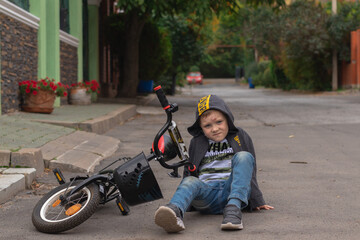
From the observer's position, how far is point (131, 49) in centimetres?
2019

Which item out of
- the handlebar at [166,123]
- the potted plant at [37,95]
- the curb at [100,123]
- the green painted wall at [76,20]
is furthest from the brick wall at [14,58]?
the handlebar at [166,123]

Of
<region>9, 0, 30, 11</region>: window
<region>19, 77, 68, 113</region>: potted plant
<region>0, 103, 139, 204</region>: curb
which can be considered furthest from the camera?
<region>9, 0, 30, 11</region>: window

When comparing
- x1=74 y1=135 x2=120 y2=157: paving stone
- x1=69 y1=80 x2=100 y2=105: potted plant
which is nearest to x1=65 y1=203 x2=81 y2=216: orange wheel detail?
x1=74 y1=135 x2=120 y2=157: paving stone

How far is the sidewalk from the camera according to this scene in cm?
555

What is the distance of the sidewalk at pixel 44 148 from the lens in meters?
5.55

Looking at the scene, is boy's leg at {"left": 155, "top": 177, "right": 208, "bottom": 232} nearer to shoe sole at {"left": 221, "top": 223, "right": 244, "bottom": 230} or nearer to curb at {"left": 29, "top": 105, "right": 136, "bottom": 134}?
shoe sole at {"left": 221, "top": 223, "right": 244, "bottom": 230}

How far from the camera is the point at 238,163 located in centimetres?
412

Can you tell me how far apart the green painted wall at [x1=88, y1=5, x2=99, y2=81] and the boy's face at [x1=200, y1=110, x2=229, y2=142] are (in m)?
16.4

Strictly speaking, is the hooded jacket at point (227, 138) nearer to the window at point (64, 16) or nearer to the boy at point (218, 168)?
the boy at point (218, 168)

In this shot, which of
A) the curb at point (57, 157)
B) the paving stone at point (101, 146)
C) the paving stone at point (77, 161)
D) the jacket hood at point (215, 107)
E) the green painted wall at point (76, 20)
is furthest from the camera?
the green painted wall at point (76, 20)

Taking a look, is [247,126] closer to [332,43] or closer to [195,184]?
[195,184]

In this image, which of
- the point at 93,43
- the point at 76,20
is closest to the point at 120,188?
the point at 76,20

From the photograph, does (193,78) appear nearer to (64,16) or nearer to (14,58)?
(64,16)

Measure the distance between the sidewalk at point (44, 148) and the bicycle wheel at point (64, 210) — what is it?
3.19ft
